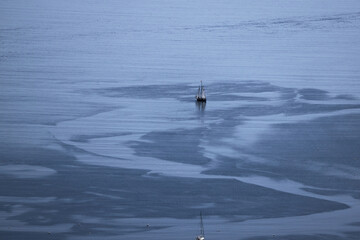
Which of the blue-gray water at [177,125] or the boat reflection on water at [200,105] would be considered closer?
the blue-gray water at [177,125]

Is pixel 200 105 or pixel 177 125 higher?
pixel 200 105

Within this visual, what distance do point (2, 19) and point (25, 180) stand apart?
9044 millimetres

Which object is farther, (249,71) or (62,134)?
(249,71)

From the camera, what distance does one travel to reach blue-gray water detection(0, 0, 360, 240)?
9.41 m

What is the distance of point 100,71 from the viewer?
15.0m

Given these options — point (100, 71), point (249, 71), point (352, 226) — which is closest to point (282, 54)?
point (249, 71)

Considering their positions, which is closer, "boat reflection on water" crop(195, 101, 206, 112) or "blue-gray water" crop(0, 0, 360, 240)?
"blue-gray water" crop(0, 0, 360, 240)

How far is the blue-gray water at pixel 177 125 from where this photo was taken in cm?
941

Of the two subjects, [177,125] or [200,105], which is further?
[200,105]

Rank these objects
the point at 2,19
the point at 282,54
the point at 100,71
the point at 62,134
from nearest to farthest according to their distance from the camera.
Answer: the point at 62,134, the point at 100,71, the point at 282,54, the point at 2,19

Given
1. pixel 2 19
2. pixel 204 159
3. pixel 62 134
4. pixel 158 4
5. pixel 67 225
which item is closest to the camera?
pixel 67 225

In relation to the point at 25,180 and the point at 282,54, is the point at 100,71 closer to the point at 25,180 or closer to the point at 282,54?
the point at 282,54

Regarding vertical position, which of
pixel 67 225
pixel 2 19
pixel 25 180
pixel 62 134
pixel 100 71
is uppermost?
pixel 2 19

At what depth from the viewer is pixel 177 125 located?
12.3 metres
